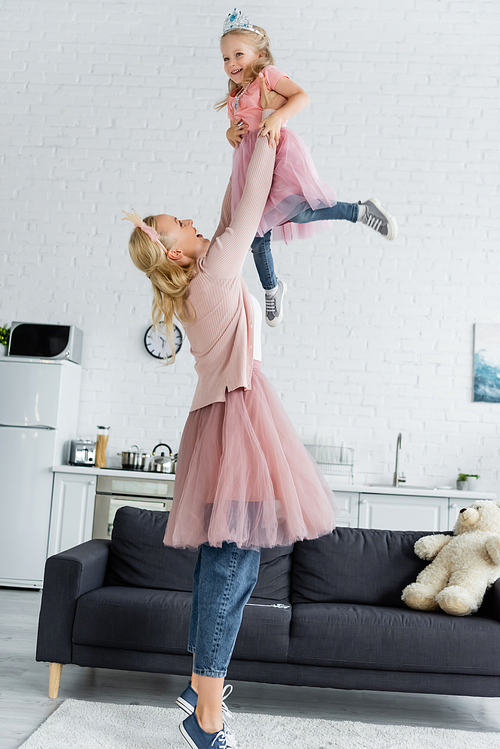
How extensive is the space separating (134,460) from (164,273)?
338cm

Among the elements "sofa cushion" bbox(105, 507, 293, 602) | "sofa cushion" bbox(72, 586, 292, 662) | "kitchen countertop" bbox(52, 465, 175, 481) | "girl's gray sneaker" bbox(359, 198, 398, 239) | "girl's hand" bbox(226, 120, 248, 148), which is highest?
"girl's hand" bbox(226, 120, 248, 148)

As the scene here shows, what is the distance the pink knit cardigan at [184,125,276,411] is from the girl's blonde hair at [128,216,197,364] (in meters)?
0.03

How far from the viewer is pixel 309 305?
5.48 m

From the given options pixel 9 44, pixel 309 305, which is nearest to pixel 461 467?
pixel 309 305

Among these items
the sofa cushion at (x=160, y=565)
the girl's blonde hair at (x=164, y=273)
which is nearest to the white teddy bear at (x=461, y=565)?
the sofa cushion at (x=160, y=565)

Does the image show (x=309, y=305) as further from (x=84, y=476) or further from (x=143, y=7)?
(x=143, y=7)

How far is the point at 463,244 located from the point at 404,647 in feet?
12.5

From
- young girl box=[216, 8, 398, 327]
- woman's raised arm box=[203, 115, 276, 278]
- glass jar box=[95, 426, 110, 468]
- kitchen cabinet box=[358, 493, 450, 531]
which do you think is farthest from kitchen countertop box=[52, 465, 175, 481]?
woman's raised arm box=[203, 115, 276, 278]

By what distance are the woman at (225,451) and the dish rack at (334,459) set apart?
3.20m

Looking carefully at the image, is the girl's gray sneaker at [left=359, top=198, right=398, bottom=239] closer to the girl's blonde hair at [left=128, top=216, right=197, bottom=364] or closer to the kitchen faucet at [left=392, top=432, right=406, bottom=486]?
the girl's blonde hair at [left=128, top=216, right=197, bottom=364]

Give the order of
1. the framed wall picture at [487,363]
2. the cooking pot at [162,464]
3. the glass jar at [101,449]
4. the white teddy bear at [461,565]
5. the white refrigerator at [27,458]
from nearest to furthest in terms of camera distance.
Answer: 1. the white teddy bear at [461,565]
2. the white refrigerator at [27,458]
3. the cooking pot at [162,464]
4. the glass jar at [101,449]
5. the framed wall picture at [487,363]

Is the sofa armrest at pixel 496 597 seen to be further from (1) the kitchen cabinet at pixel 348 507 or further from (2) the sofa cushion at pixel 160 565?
(1) the kitchen cabinet at pixel 348 507

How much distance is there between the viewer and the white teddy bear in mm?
2717

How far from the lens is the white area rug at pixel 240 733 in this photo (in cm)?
223
